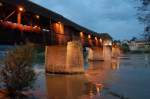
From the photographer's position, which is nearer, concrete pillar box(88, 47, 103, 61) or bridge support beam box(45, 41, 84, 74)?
bridge support beam box(45, 41, 84, 74)

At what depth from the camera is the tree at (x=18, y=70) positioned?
24609mm

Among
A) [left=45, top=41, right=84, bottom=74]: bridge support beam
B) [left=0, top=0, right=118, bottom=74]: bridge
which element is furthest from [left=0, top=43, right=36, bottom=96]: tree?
[left=45, top=41, right=84, bottom=74]: bridge support beam

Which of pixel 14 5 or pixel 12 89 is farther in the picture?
pixel 14 5

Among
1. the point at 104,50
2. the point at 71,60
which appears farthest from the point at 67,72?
the point at 104,50

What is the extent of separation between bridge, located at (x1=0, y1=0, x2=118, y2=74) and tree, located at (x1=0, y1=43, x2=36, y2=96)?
3.75 metres

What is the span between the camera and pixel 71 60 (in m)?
Answer: 51.0

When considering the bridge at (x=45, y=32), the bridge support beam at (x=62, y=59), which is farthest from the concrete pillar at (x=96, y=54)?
the bridge support beam at (x=62, y=59)

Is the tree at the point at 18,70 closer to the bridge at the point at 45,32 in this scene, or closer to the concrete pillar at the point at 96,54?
the bridge at the point at 45,32

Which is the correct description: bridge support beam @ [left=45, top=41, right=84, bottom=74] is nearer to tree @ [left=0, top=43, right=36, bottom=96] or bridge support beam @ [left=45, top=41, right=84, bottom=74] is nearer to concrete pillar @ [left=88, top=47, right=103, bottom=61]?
tree @ [left=0, top=43, right=36, bottom=96]

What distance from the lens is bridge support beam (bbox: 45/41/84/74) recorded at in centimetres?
5025

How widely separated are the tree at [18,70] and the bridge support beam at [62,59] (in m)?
24.2

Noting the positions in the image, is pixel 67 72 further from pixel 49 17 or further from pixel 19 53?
pixel 19 53

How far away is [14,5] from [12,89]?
8.48 meters

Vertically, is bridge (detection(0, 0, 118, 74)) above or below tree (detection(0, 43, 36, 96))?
above
